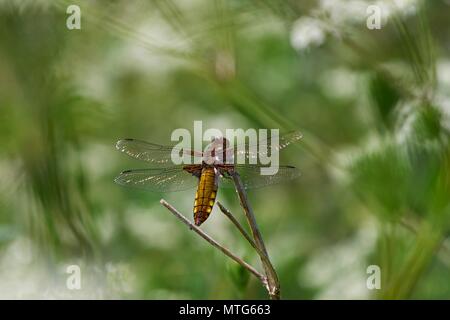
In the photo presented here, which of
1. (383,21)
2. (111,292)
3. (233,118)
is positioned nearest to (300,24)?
(383,21)

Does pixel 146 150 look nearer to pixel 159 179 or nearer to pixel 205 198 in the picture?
pixel 159 179

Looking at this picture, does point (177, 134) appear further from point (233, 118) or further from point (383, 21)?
point (383, 21)

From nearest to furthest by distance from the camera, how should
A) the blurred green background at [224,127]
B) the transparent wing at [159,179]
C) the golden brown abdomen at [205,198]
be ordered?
the golden brown abdomen at [205,198] → the transparent wing at [159,179] → the blurred green background at [224,127]

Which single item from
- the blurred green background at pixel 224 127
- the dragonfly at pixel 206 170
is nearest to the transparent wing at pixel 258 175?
the dragonfly at pixel 206 170

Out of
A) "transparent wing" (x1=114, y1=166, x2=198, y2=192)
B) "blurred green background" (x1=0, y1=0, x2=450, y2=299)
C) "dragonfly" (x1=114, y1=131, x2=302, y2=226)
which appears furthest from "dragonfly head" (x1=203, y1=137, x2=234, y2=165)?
"blurred green background" (x1=0, y1=0, x2=450, y2=299)

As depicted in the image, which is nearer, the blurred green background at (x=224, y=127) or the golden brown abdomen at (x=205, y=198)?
the golden brown abdomen at (x=205, y=198)

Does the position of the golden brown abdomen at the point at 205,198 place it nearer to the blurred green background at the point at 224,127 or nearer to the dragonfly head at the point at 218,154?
the dragonfly head at the point at 218,154

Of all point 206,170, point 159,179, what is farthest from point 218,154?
point 159,179
